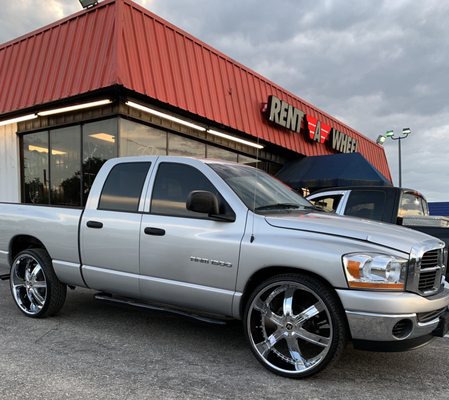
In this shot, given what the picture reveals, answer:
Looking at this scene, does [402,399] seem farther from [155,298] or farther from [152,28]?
[152,28]

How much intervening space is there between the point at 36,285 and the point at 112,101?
207 inches

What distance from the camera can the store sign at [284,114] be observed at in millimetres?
13211

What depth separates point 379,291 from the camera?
3.10 metres

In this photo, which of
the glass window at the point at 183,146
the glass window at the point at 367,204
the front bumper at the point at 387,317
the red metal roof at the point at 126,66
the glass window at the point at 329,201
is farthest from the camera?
the glass window at the point at 183,146

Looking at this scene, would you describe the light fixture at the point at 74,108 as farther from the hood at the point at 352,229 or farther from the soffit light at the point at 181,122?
the hood at the point at 352,229

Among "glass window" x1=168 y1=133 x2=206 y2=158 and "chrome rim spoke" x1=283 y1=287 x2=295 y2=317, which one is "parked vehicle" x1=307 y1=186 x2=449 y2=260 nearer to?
"chrome rim spoke" x1=283 y1=287 x2=295 y2=317

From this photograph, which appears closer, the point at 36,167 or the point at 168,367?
the point at 168,367

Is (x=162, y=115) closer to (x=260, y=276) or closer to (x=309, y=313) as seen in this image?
(x=260, y=276)

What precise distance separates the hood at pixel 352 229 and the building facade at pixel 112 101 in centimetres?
576

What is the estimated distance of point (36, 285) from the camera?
506 centimetres

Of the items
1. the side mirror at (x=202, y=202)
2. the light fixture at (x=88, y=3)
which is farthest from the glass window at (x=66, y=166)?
the side mirror at (x=202, y=202)

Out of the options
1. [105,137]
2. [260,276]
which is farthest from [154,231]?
[105,137]

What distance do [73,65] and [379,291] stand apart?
8.44 metres

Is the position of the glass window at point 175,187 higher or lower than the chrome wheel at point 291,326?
higher
